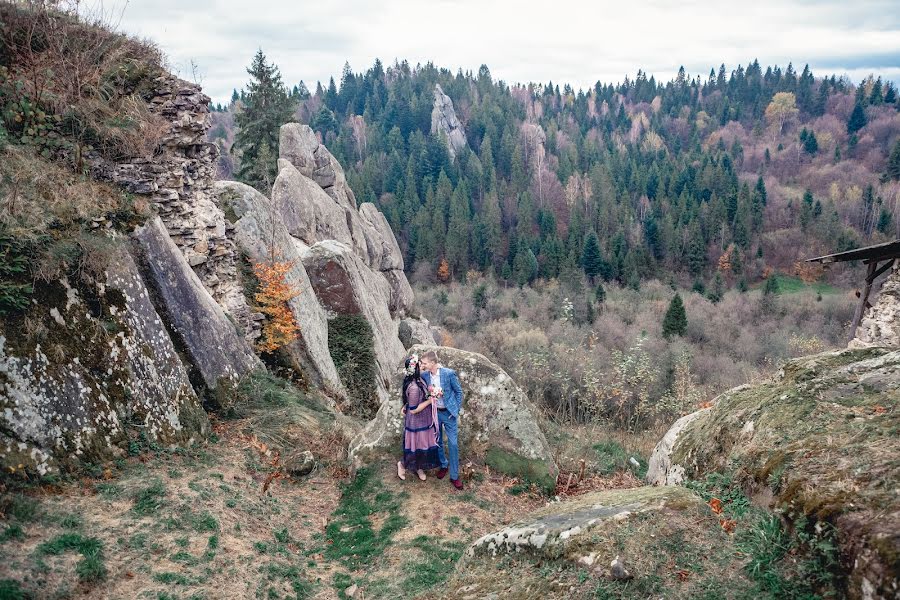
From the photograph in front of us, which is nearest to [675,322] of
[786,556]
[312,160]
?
[312,160]

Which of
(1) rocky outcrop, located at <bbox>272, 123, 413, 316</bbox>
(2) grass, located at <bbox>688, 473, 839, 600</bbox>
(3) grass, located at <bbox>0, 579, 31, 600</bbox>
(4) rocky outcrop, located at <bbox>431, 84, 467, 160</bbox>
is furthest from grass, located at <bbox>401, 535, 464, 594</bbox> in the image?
(4) rocky outcrop, located at <bbox>431, 84, 467, 160</bbox>

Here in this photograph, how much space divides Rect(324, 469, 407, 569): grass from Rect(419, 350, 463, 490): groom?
0.99m

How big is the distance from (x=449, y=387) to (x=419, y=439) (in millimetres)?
942

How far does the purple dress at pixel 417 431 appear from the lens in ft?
26.0

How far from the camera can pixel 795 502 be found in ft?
12.7

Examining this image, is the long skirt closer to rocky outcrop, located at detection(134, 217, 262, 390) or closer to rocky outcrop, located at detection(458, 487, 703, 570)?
rocky outcrop, located at detection(458, 487, 703, 570)

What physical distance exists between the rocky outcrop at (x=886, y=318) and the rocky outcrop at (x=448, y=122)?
110m

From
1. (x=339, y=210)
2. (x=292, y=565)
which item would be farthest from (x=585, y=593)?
(x=339, y=210)

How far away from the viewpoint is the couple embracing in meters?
7.91

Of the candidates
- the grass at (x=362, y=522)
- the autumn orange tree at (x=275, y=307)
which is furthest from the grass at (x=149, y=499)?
the autumn orange tree at (x=275, y=307)

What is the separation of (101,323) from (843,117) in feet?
576

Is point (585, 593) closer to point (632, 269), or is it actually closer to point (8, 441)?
point (8, 441)

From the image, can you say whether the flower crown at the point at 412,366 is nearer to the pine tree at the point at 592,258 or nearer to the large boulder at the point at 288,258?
the large boulder at the point at 288,258

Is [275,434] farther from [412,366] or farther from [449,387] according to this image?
[449,387]
